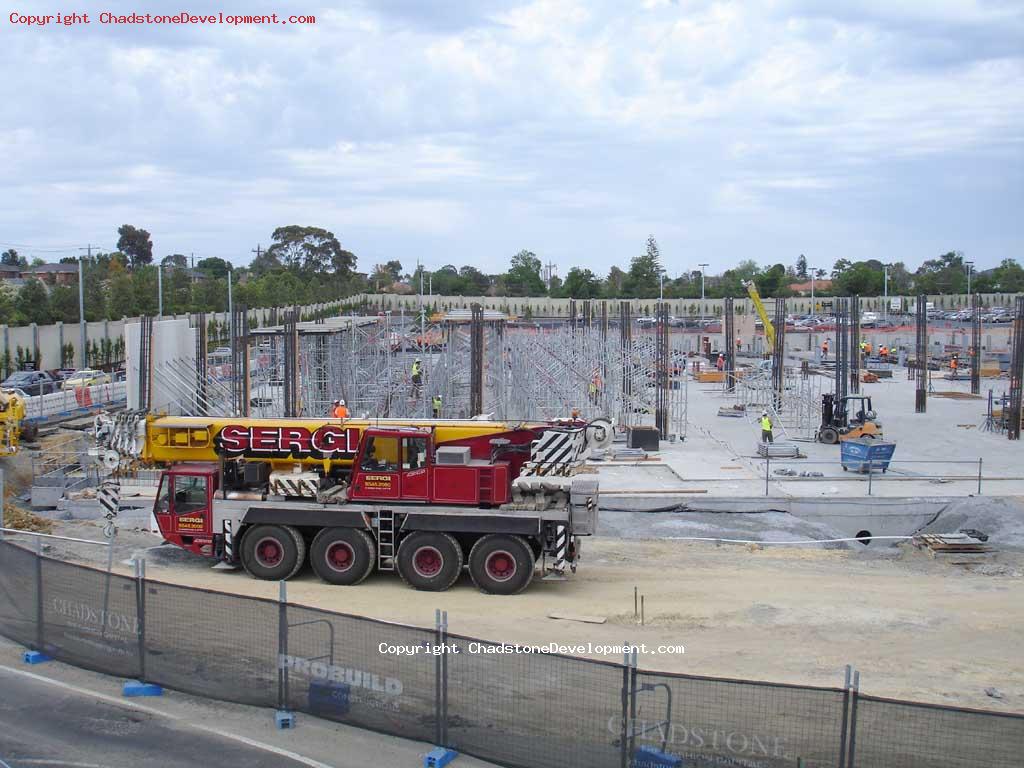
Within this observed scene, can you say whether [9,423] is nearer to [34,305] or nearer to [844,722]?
[844,722]

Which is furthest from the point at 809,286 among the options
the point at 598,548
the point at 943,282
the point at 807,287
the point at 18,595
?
the point at 18,595

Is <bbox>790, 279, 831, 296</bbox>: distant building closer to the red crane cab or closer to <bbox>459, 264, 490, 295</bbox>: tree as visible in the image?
<bbox>459, 264, 490, 295</bbox>: tree

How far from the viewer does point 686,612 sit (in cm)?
1441

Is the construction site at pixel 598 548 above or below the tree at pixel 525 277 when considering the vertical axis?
below

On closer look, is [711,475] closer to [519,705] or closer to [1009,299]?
Answer: [519,705]

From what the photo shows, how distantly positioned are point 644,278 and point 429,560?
394ft

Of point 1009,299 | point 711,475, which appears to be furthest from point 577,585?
point 1009,299

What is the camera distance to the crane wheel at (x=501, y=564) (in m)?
15.2

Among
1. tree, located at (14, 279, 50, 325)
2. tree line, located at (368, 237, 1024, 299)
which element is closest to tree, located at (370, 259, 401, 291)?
tree line, located at (368, 237, 1024, 299)

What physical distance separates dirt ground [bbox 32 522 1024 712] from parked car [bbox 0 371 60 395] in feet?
82.1

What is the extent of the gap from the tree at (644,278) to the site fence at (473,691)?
11939 cm

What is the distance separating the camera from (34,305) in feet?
189

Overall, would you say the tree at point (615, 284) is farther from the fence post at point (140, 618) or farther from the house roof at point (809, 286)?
the fence post at point (140, 618)

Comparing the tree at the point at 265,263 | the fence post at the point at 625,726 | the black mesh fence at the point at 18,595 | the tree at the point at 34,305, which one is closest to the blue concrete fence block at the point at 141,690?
the black mesh fence at the point at 18,595
